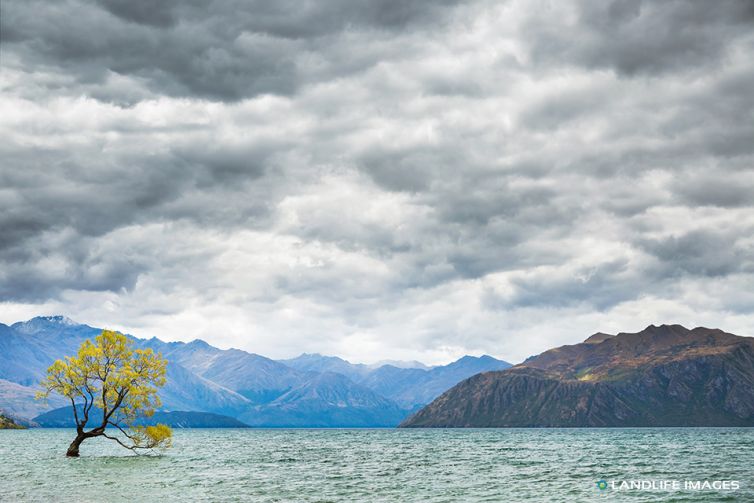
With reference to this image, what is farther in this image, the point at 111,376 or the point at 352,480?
the point at 111,376

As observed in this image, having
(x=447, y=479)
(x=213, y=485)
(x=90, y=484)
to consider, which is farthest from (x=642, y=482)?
(x=90, y=484)

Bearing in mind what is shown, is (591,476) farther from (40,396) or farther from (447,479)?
(40,396)

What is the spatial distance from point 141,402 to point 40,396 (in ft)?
53.2

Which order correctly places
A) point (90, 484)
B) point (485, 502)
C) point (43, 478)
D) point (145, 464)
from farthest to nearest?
point (145, 464) < point (43, 478) < point (90, 484) < point (485, 502)

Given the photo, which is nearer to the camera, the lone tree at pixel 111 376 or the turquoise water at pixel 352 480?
the turquoise water at pixel 352 480

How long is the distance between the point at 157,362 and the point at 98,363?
8.75 metres

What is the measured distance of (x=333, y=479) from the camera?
82.5 metres

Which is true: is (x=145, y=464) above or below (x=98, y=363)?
below

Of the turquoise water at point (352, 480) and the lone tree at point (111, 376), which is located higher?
the lone tree at point (111, 376)

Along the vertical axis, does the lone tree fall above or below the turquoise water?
above

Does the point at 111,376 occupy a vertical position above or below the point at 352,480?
above

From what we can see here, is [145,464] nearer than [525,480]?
No

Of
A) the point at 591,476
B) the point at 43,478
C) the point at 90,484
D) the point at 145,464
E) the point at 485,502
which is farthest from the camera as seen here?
the point at 145,464

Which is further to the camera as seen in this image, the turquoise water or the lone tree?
the lone tree
